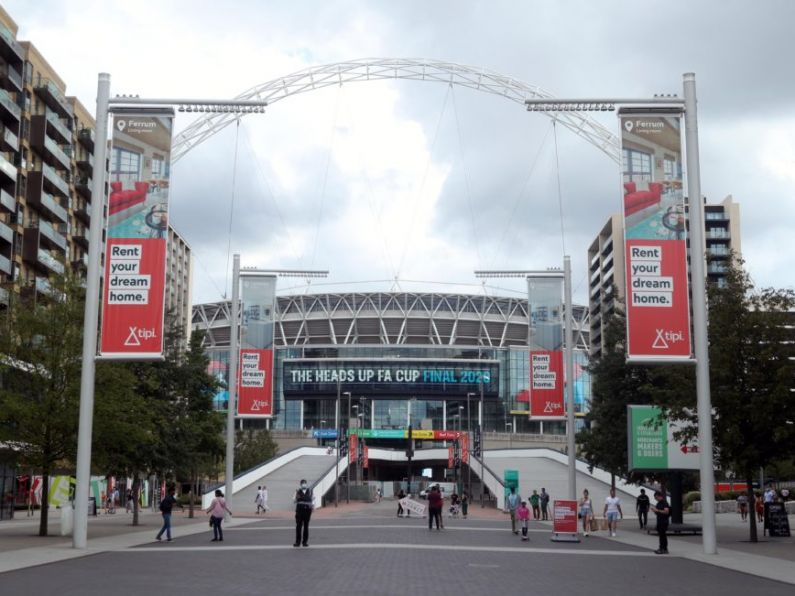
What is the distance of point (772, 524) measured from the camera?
33.8m

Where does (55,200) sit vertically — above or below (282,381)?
above

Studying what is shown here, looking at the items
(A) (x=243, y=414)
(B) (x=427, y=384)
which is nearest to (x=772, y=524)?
(A) (x=243, y=414)

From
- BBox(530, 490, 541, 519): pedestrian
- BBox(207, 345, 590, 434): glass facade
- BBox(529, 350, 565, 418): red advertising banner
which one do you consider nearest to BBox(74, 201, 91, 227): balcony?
BBox(207, 345, 590, 434): glass facade

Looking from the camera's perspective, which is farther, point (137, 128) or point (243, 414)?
point (243, 414)

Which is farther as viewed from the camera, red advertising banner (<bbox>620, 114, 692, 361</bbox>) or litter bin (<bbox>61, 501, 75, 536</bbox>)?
litter bin (<bbox>61, 501, 75, 536</bbox>)

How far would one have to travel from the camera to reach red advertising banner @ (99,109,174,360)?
24.9 metres

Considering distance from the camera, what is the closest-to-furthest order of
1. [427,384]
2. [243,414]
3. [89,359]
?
[89,359], [243,414], [427,384]

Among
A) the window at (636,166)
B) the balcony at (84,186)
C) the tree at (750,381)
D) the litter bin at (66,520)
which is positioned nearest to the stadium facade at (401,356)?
the balcony at (84,186)

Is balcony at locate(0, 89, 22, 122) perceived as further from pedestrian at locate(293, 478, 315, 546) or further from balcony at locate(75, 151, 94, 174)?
pedestrian at locate(293, 478, 315, 546)

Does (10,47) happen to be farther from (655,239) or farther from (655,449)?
(655,239)

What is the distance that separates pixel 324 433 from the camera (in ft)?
450

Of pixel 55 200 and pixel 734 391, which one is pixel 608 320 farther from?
pixel 55 200

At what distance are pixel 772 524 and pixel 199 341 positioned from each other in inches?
1013

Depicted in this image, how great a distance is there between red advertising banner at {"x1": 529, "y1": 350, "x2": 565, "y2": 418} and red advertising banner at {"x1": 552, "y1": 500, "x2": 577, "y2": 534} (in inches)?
279
